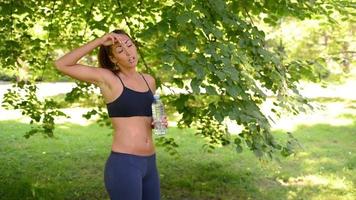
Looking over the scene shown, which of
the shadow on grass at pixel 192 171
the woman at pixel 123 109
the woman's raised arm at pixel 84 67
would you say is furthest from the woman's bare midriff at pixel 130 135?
the shadow on grass at pixel 192 171

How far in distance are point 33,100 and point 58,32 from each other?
1.00 m

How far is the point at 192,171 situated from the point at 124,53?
212 inches

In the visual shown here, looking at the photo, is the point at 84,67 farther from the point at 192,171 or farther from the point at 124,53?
the point at 192,171

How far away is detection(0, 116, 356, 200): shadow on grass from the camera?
6.95 metres

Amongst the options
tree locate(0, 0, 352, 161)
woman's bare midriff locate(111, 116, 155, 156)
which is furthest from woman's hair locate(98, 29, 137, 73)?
tree locate(0, 0, 352, 161)

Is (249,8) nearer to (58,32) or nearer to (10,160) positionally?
(58,32)

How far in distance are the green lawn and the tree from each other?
104 cm

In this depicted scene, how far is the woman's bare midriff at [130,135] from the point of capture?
9.82 feet

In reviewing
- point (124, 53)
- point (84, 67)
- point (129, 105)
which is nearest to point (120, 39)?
point (124, 53)

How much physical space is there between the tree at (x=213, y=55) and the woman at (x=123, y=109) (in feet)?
1.39

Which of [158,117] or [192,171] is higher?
[158,117]

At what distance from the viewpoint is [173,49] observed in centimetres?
354

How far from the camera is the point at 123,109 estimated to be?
2.97 m

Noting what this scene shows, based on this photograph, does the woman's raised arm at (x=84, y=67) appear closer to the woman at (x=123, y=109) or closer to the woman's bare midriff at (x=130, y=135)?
the woman at (x=123, y=109)
